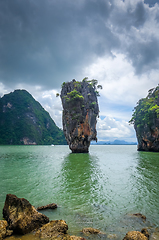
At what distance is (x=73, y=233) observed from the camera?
501 cm

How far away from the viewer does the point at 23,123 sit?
386ft

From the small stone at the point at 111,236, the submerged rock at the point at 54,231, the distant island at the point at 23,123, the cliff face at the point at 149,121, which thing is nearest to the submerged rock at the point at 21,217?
the submerged rock at the point at 54,231

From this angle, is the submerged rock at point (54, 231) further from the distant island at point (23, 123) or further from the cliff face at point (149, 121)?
the distant island at point (23, 123)

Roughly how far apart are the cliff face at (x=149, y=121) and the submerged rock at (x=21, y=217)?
3851 centimetres

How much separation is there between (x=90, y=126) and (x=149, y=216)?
32.7 m

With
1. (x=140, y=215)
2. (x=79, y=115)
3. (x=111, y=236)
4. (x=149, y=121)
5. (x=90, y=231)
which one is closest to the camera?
(x=111, y=236)

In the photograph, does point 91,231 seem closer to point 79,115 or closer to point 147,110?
point 79,115

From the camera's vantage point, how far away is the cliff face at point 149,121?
3919 cm

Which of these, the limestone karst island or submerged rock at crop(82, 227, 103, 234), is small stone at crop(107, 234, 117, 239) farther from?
the limestone karst island

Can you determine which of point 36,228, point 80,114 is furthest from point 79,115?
point 36,228

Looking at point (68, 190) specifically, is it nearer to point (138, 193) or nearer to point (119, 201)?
point (119, 201)

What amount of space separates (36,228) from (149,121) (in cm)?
4260

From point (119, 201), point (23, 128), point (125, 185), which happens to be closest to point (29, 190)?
point (119, 201)

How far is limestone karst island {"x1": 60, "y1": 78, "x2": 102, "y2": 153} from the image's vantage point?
3734cm
